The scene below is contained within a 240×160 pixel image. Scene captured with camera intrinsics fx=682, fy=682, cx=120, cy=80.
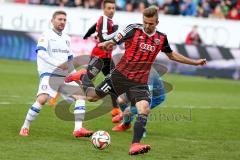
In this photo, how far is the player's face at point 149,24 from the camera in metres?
10.1

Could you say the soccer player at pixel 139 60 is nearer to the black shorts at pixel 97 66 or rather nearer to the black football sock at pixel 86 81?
the black football sock at pixel 86 81

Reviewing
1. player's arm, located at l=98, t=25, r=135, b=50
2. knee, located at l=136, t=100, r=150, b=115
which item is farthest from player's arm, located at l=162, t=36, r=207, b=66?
knee, located at l=136, t=100, r=150, b=115

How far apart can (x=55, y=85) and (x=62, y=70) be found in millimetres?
281

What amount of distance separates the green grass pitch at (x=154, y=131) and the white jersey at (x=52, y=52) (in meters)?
1.10

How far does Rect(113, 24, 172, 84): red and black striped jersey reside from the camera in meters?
10.4

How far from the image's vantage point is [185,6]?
2966 centimetres

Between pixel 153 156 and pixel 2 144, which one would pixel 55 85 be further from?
pixel 153 156

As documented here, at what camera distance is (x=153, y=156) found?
9.84m

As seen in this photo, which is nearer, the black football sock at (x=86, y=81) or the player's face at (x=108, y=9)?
the black football sock at (x=86, y=81)

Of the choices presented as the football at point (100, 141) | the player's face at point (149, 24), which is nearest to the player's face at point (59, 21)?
the player's face at point (149, 24)

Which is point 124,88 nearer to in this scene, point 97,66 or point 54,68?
point 54,68

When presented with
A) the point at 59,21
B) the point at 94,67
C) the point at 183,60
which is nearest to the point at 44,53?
the point at 59,21

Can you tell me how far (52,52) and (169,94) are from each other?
8.80 meters

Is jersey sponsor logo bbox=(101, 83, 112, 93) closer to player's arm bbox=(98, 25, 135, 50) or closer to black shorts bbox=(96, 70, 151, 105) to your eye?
black shorts bbox=(96, 70, 151, 105)
